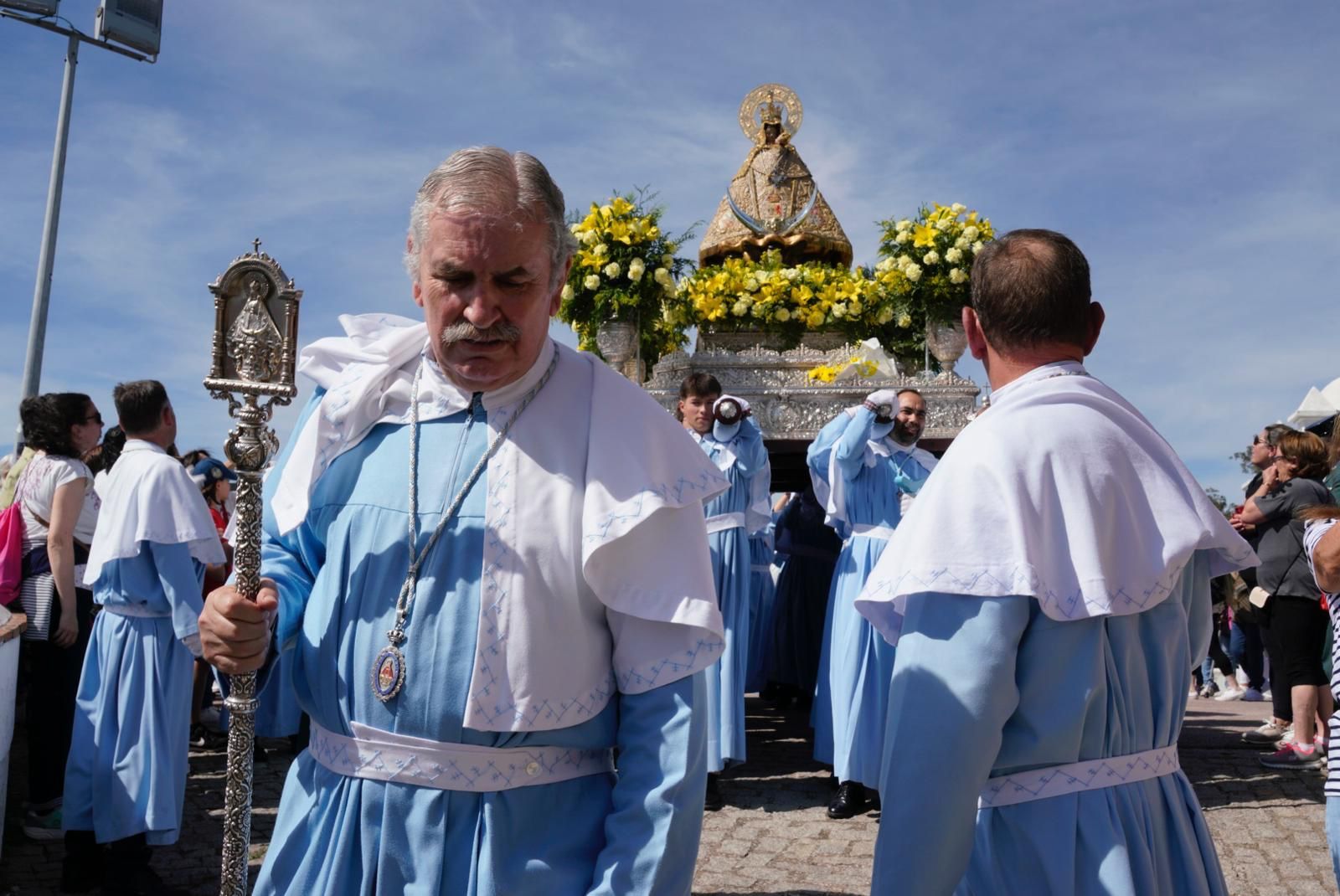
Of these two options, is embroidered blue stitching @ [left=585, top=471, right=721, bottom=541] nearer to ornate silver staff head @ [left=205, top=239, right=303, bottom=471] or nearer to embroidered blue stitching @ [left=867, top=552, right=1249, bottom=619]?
embroidered blue stitching @ [left=867, top=552, right=1249, bottom=619]

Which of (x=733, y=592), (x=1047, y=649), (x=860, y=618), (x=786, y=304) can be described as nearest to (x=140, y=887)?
(x=733, y=592)

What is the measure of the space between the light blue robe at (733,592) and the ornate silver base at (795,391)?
0.78 m

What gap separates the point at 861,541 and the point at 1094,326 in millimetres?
4506

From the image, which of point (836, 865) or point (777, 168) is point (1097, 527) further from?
point (777, 168)

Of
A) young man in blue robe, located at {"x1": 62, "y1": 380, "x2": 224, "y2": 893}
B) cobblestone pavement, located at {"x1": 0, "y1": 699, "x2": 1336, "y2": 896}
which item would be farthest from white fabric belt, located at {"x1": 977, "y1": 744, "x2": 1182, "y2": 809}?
young man in blue robe, located at {"x1": 62, "y1": 380, "x2": 224, "y2": 893}

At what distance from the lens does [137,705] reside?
5.22 m

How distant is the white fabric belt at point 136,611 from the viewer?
208 inches

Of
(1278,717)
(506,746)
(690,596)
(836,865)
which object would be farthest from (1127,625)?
(1278,717)

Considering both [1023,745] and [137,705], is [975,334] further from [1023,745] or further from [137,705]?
[137,705]

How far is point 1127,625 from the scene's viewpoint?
2.21 m

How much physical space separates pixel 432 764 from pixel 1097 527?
1.27 m

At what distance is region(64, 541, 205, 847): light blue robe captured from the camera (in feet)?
16.6

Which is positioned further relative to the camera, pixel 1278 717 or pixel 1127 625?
pixel 1278 717

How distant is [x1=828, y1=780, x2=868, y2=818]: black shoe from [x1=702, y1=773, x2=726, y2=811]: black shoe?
608 mm
